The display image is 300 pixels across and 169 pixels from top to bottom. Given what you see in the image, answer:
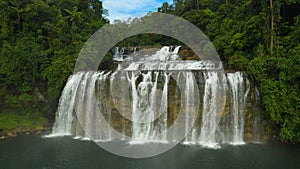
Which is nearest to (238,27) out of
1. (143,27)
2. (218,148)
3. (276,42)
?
(276,42)

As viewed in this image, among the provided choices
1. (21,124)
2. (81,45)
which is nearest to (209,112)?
(81,45)

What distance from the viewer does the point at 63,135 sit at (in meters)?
13.4

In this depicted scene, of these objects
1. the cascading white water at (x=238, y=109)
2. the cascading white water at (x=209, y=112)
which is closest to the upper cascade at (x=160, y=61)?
the cascading white water at (x=209, y=112)

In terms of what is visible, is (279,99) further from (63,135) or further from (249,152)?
(63,135)

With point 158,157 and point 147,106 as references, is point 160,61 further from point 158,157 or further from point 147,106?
point 158,157

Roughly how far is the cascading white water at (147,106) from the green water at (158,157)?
3.70ft

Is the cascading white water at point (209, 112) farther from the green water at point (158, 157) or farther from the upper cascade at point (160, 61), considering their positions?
the upper cascade at point (160, 61)

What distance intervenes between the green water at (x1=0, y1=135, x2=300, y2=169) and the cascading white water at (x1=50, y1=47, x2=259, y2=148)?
1127 millimetres

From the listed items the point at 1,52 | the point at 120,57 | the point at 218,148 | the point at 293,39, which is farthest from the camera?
the point at 120,57

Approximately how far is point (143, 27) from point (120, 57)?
6.36 metres

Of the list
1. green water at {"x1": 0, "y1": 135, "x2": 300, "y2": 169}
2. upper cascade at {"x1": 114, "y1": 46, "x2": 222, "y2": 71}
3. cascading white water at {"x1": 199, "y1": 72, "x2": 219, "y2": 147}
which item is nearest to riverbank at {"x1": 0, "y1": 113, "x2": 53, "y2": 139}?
green water at {"x1": 0, "y1": 135, "x2": 300, "y2": 169}

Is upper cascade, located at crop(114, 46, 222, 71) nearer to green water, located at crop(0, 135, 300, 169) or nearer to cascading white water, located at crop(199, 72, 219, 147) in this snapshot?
cascading white water, located at crop(199, 72, 219, 147)

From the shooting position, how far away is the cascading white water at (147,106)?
463 inches

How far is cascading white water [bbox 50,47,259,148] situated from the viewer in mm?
11758
